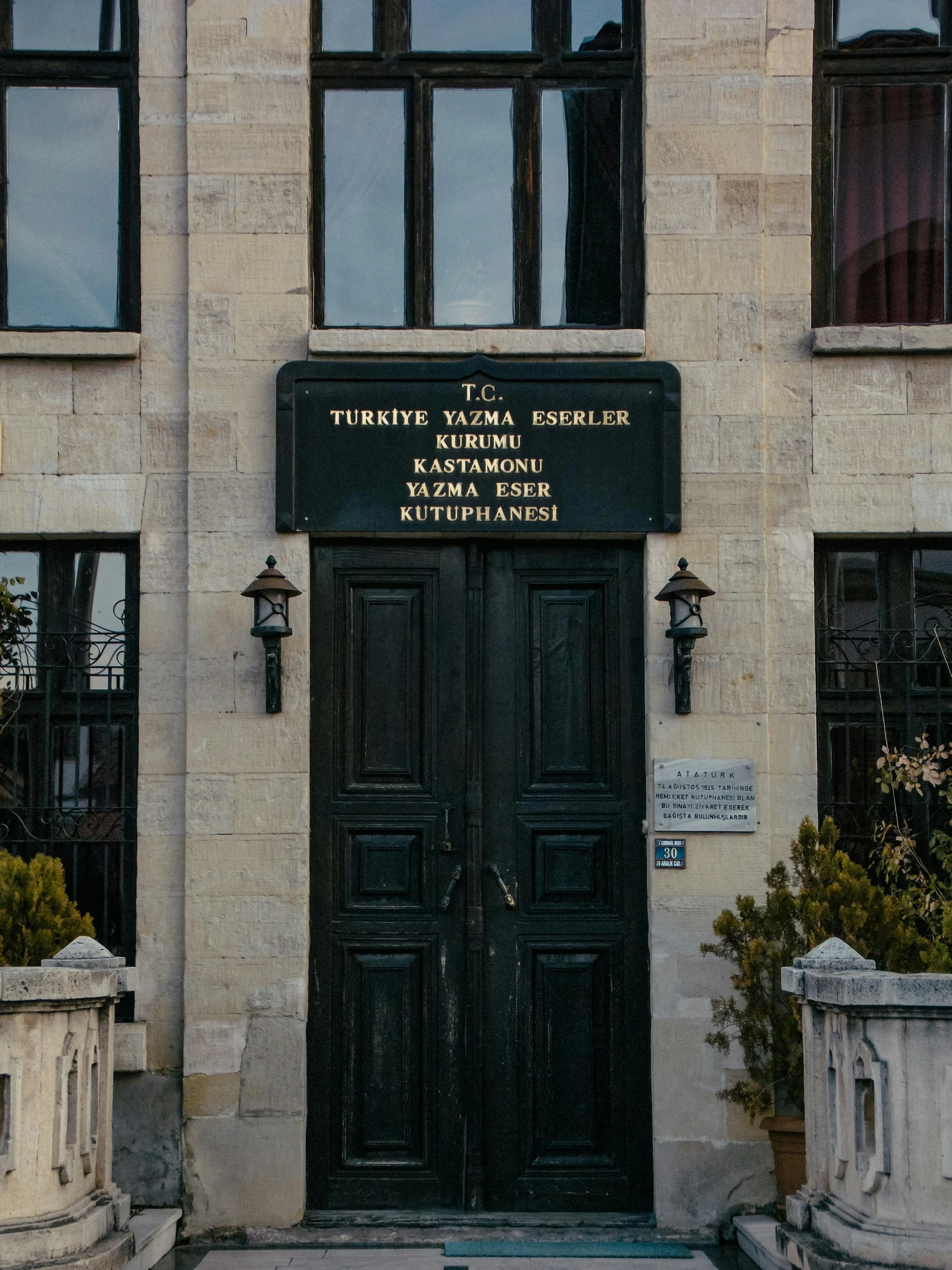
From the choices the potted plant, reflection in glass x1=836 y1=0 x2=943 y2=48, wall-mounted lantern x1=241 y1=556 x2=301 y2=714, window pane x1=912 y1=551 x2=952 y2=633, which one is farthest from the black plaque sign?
reflection in glass x1=836 y1=0 x2=943 y2=48

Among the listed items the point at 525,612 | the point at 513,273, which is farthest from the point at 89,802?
the point at 513,273

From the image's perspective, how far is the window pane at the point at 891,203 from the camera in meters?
7.50

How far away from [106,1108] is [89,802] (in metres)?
1.65

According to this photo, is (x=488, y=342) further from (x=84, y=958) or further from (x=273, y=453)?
(x=84, y=958)

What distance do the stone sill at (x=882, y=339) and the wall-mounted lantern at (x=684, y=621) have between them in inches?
53.0

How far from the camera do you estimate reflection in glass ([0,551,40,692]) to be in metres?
7.24

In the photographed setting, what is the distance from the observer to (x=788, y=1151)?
654cm

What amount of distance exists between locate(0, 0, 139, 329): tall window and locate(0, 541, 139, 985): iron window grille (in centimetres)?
131

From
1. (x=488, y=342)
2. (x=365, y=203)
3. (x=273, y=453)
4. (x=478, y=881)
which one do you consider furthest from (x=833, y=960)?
(x=365, y=203)

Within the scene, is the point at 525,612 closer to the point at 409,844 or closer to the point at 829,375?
the point at 409,844

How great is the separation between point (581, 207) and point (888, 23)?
1863 millimetres

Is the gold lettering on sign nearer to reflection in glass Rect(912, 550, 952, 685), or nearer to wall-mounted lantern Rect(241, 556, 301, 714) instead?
wall-mounted lantern Rect(241, 556, 301, 714)

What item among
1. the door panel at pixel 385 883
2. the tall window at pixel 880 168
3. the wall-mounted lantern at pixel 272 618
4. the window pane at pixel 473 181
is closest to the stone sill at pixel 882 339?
the tall window at pixel 880 168

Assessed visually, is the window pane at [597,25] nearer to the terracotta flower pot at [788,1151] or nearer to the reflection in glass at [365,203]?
the reflection in glass at [365,203]
